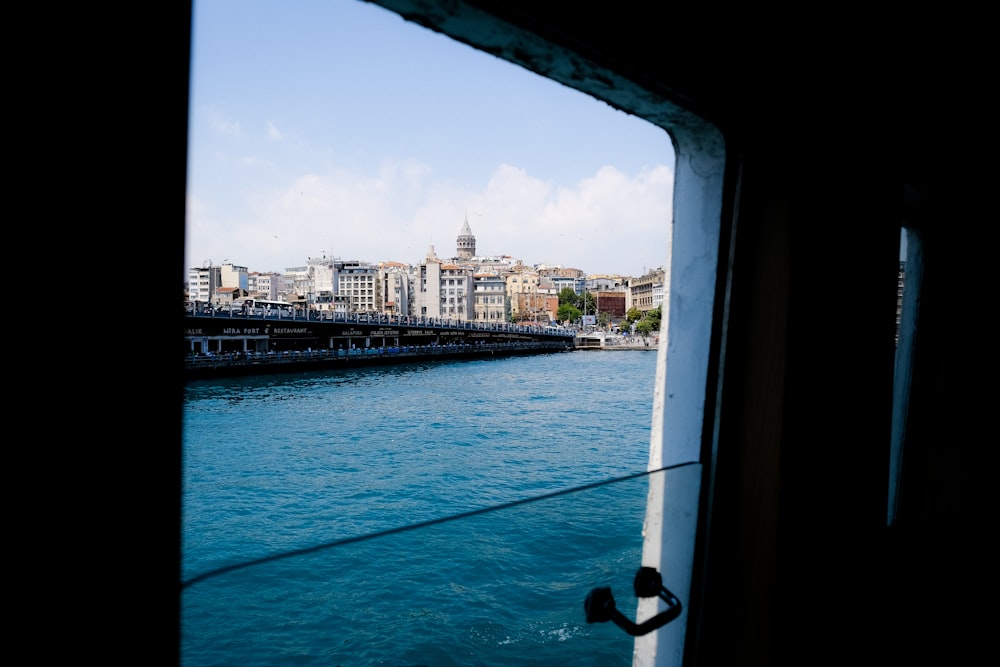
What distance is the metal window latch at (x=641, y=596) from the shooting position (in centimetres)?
77

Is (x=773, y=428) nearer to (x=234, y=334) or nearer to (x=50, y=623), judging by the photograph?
(x=50, y=623)

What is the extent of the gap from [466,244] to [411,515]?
74513 mm

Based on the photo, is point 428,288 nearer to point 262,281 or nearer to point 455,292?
point 455,292

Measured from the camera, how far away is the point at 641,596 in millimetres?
878

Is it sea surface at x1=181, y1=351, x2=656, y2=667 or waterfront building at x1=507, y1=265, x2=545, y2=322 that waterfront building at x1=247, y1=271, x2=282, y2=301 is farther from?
sea surface at x1=181, y1=351, x2=656, y2=667

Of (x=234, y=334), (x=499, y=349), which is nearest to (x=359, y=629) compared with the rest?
(x=234, y=334)

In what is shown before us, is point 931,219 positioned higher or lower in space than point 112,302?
higher

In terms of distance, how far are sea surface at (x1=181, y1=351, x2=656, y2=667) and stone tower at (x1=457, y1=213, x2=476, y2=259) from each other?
5587 cm

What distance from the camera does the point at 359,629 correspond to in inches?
171

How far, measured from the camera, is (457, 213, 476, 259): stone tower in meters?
81.9

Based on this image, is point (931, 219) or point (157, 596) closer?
point (157, 596)

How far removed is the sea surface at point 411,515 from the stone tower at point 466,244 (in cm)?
5587

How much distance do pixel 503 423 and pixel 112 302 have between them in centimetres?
1602

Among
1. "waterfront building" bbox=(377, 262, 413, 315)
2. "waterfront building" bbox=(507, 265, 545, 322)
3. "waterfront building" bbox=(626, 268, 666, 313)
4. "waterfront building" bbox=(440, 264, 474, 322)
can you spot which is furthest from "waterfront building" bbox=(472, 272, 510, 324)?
"waterfront building" bbox=(626, 268, 666, 313)
